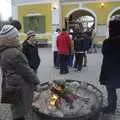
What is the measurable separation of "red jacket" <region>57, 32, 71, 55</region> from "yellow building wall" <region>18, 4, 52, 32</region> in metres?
23.3

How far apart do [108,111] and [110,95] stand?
11.8 inches

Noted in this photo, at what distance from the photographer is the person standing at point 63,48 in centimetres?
1548

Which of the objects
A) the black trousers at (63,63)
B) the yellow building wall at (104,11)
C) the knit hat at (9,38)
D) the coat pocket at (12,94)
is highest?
the yellow building wall at (104,11)

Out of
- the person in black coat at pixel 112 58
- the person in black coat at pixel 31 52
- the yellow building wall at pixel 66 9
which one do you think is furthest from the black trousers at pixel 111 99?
the yellow building wall at pixel 66 9

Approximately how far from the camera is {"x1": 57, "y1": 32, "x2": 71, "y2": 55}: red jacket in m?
15.5

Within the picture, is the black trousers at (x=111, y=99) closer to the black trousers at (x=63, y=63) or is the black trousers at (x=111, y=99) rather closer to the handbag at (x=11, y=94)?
the handbag at (x=11, y=94)

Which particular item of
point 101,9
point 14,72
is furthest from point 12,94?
point 101,9

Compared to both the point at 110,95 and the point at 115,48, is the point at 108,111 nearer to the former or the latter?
the point at 110,95

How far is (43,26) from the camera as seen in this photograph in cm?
3934

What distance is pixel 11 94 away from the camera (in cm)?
602

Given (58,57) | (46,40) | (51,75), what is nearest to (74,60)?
(58,57)

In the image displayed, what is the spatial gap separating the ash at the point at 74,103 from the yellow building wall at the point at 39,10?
3080cm

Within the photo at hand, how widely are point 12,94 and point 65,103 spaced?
77.4 inches

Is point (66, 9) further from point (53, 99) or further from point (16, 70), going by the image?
point (16, 70)
